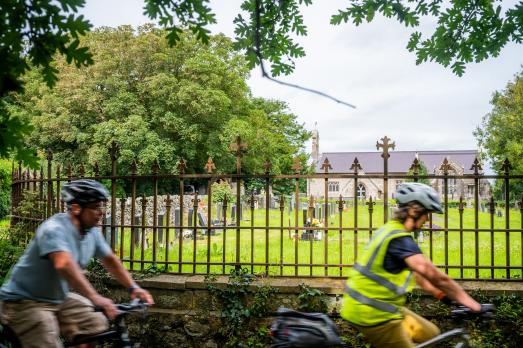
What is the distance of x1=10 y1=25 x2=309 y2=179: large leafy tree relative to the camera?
32531 mm

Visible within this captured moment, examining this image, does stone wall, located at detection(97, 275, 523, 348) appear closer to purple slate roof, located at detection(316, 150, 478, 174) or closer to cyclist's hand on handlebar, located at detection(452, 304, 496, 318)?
cyclist's hand on handlebar, located at detection(452, 304, 496, 318)

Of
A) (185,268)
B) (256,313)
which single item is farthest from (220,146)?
(256,313)

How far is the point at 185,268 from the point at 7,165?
1656 cm

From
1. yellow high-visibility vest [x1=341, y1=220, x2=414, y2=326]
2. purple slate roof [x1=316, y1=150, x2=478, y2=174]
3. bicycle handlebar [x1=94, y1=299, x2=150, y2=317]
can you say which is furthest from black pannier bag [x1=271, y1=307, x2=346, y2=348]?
purple slate roof [x1=316, y1=150, x2=478, y2=174]

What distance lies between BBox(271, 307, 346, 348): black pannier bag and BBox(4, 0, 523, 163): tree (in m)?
1.61

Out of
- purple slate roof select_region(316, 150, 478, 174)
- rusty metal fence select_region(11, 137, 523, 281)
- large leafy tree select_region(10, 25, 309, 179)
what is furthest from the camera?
purple slate roof select_region(316, 150, 478, 174)

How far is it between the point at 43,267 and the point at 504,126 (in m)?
43.6

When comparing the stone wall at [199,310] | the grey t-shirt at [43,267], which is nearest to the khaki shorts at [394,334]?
the grey t-shirt at [43,267]

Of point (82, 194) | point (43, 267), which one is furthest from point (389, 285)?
point (43, 267)

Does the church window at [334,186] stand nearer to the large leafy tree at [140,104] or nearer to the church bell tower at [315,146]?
the church bell tower at [315,146]

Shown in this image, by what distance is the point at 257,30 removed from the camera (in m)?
2.74

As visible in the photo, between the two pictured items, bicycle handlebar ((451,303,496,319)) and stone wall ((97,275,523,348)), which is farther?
stone wall ((97,275,523,348))

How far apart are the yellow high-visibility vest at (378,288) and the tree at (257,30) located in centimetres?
148

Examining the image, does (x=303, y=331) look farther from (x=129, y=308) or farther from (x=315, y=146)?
(x=315, y=146)
